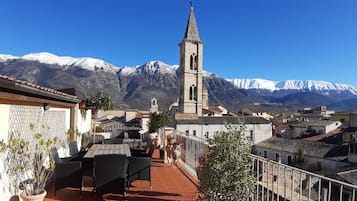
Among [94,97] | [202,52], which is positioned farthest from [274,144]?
[94,97]

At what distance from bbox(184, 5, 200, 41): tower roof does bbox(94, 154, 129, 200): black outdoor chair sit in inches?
1506

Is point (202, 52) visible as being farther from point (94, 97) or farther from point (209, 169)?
point (209, 169)

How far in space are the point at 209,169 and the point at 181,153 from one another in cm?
508

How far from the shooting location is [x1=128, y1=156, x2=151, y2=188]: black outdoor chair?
4973 millimetres

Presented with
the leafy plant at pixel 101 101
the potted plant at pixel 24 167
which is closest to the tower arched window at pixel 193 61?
the leafy plant at pixel 101 101

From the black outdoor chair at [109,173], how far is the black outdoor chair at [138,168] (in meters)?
0.64

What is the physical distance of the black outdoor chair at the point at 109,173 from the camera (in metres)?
4.27

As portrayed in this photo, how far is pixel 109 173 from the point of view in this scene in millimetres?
4297

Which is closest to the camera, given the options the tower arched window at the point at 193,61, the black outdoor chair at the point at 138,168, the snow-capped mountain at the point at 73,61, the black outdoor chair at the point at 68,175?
the black outdoor chair at the point at 68,175

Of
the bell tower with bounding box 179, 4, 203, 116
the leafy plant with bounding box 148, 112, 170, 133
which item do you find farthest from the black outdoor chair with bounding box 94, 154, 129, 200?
the bell tower with bounding box 179, 4, 203, 116

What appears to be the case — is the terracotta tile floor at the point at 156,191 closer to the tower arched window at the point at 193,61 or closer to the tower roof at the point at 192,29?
the tower arched window at the point at 193,61

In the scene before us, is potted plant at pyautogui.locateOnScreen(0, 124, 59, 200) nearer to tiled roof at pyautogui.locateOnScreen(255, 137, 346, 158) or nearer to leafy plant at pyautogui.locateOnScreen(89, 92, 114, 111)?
leafy plant at pyautogui.locateOnScreen(89, 92, 114, 111)

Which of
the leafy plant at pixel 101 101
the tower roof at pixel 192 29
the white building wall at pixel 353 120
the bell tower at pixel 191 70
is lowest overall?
the white building wall at pixel 353 120

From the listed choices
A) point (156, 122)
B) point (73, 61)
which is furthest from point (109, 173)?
point (73, 61)
